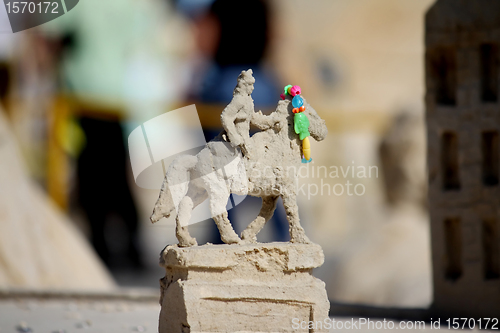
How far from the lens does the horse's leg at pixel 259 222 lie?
3822mm

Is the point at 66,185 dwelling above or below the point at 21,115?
below

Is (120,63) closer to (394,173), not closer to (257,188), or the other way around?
(394,173)

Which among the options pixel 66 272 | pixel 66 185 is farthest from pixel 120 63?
pixel 66 272

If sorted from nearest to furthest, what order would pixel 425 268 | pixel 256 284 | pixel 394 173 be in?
pixel 256 284 < pixel 425 268 < pixel 394 173

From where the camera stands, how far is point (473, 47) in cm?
562

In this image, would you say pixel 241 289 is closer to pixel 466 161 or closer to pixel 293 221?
pixel 293 221

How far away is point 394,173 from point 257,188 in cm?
647

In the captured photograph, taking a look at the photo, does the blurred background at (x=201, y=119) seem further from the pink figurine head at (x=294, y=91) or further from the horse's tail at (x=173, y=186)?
the pink figurine head at (x=294, y=91)

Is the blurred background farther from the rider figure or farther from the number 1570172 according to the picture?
the rider figure

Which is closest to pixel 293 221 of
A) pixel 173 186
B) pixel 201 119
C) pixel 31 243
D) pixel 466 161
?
→ pixel 173 186

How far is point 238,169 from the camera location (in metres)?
3.63

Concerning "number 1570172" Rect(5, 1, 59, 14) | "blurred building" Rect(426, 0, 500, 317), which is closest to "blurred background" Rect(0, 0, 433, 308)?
"blurred building" Rect(426, 0, 500, 317)

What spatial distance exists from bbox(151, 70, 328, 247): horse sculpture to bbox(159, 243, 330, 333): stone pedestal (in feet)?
0.59

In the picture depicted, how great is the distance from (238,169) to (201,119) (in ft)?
23.3
